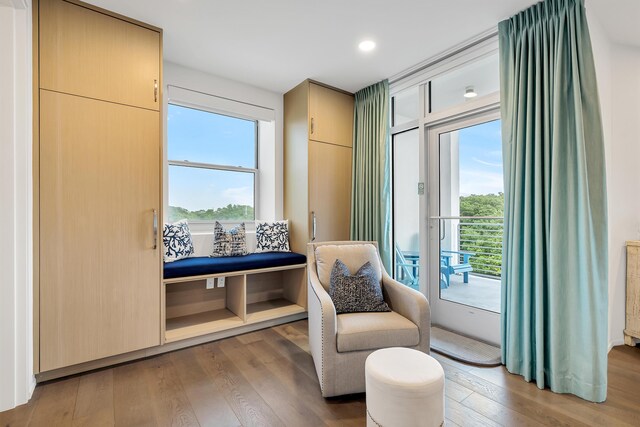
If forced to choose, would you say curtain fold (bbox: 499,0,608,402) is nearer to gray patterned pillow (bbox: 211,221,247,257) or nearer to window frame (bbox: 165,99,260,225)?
gray patterned pillow (bbox: 211,221,247,257)

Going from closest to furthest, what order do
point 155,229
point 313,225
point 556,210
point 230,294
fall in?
point 556,210 < point 155,229 < point 230,294 < point 313,225

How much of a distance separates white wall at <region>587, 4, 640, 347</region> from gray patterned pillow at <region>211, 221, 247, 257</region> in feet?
10.6

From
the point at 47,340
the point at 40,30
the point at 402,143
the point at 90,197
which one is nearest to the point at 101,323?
the point at 47,340

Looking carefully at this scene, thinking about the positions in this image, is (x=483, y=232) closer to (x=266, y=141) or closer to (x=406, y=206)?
(x=406, y=206)

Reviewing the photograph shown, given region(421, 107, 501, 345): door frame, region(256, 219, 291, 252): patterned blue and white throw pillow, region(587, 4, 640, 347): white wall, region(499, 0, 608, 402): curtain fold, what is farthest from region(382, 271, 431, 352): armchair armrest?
region(587, 4, 640, 347): white wall

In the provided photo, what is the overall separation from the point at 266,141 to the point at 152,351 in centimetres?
252

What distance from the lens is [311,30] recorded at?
8.16 ft

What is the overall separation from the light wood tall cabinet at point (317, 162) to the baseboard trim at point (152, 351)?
89cm

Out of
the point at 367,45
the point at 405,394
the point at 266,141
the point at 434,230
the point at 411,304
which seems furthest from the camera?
the point at 266,141

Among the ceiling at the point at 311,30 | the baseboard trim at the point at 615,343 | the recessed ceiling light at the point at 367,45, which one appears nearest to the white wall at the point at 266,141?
the ceiling at the point at 311,30

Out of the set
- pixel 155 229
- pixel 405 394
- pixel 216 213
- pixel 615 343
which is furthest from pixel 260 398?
pixel 615 343

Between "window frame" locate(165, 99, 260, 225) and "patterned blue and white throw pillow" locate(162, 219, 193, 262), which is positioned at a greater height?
"window frame" locate(165, 99, 260, 225)

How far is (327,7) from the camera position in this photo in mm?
2217

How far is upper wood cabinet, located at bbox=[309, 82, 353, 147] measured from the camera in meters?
3.42
